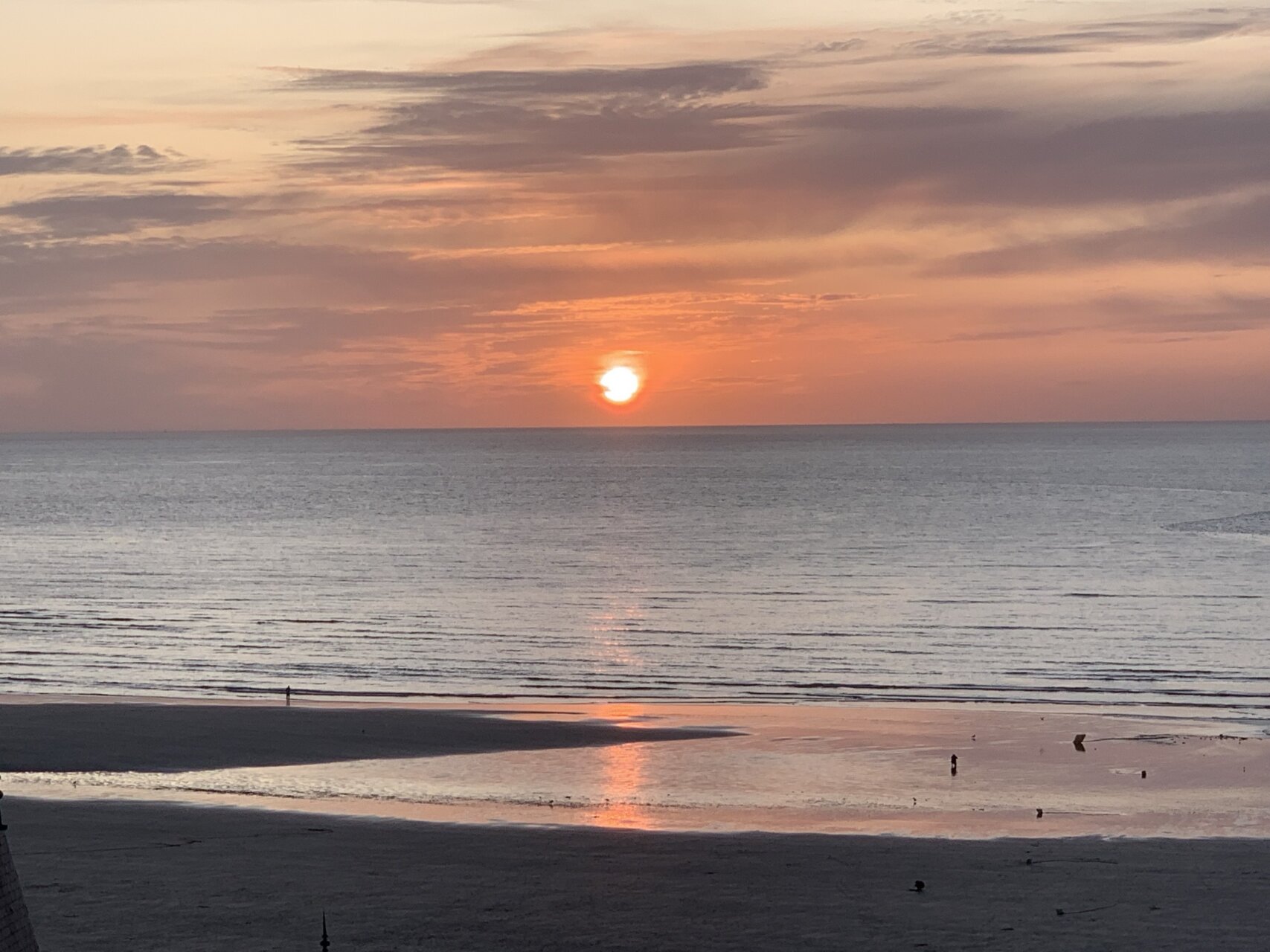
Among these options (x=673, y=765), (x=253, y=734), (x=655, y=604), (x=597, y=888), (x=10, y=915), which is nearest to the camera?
(x=10, y=915)

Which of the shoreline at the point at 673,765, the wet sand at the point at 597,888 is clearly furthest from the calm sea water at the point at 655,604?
the wet sand at the point at 597,888

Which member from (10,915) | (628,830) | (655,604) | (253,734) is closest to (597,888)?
(628,830)

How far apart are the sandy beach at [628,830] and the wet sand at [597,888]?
0.06 m

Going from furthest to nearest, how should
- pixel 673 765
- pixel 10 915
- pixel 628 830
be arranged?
pixel 673 765, pixel 628 830, pixel 10 915

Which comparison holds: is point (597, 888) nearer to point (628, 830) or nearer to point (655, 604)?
point (628, 830)

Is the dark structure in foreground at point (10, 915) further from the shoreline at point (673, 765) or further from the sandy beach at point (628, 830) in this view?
the shoreline at point (673, 765)

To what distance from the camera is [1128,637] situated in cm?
5834

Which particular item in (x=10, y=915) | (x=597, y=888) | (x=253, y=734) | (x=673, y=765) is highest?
(x=253, y=734)

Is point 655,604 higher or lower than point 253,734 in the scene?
higher

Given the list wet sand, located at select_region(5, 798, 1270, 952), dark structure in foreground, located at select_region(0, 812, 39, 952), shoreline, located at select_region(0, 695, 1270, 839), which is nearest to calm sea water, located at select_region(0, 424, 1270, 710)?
shoreline, located at select_region(0, 695, 1270, 839)

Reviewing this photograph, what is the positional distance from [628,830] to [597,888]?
13.3 ft

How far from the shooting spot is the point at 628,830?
2658 cm

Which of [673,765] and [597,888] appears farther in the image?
[673,765]

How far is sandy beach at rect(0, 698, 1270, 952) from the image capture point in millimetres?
20656
